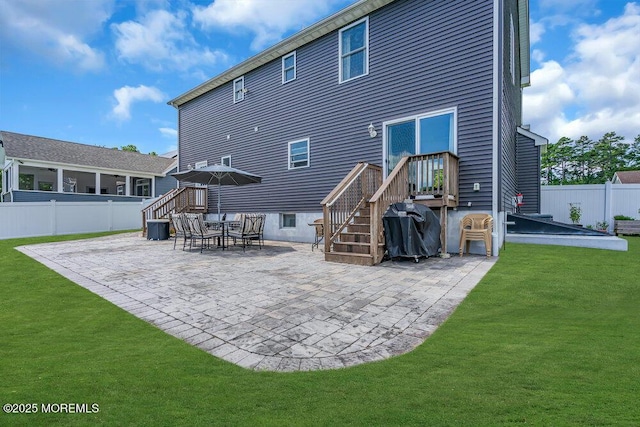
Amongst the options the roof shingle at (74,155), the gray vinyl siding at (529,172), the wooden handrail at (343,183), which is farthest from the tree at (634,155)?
the roof shingle at (74,155)

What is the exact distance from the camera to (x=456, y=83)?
7547 millimetres

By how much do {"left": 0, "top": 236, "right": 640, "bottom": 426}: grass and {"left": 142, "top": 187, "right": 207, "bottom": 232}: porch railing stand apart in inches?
395

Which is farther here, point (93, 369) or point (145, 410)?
point (93, 369)

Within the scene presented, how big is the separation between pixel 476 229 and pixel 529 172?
589 centimetres

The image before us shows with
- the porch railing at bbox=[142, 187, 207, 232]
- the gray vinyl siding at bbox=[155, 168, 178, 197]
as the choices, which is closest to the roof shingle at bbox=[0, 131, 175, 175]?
the gray vinyl siding at bbox=[155, 168, 178, 197]

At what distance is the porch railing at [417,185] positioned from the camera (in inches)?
250

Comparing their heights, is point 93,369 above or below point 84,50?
below

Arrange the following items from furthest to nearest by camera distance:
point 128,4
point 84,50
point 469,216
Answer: point 84,50 < point 128,4 < point 469,216

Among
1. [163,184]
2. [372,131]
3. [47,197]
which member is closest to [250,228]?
[372,131]

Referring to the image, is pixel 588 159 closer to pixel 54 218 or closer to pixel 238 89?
pixel 238 89

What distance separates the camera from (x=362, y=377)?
2150 mm

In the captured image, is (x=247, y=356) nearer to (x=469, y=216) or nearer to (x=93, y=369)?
(x=93, y=369)

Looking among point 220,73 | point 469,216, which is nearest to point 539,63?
point 469,216

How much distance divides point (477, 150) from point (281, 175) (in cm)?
666
